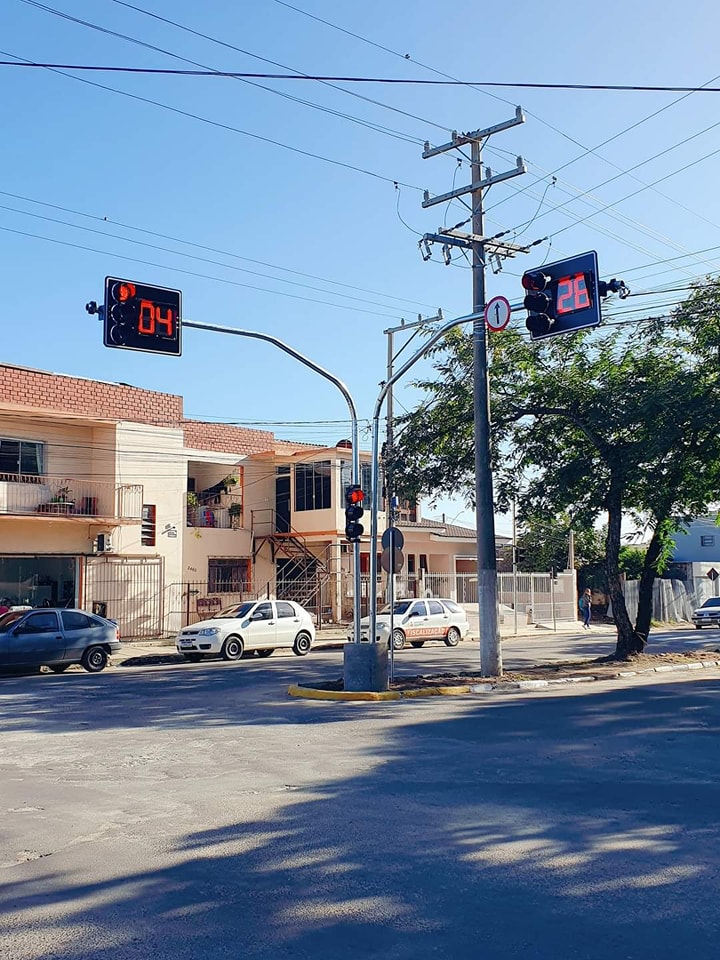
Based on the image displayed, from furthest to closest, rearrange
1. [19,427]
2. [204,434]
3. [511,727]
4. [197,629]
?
[204,434] → [19,427] → [197,629] → [511,727]

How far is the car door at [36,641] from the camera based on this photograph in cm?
2123

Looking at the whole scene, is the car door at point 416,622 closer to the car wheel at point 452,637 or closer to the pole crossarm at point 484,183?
the car wheel at point 452,637

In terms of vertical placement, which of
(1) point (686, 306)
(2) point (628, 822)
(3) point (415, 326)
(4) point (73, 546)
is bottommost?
(2) point (628, 822)

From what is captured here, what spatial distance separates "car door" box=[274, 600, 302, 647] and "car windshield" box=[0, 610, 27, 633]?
24.8 feet

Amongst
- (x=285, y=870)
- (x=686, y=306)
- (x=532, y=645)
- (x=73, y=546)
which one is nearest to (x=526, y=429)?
(x=686, y=306)

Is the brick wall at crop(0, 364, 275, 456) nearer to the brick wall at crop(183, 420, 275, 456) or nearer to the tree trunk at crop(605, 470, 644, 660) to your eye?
the brick wall at crop(183, 420, 275, 456)

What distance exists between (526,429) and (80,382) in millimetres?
15797

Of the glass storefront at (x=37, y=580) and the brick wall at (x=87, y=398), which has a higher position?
the brick wall at (x=87, y=398)

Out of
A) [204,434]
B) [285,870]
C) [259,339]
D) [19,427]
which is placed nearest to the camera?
[285,870]

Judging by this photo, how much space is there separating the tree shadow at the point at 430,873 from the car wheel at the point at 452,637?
20723 mm

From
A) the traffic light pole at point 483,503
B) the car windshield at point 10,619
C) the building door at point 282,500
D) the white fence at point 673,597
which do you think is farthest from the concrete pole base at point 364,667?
the white fence at point 673,597

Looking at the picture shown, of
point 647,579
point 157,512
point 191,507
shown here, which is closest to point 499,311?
point 647,579

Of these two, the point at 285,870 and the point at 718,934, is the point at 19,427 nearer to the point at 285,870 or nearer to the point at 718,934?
the point at 285,870

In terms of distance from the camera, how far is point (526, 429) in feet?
76.9
